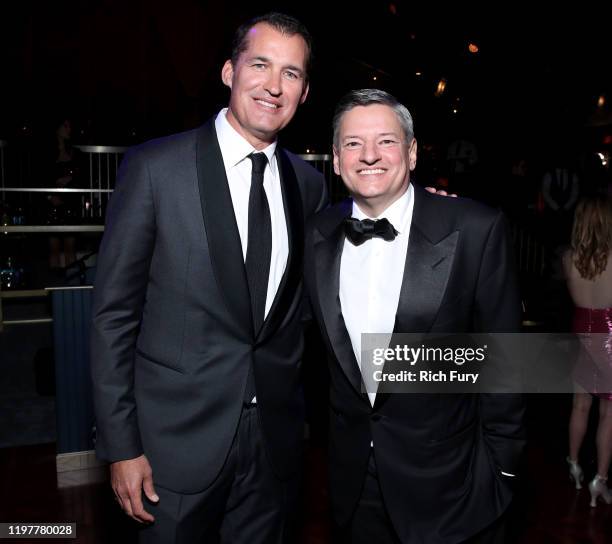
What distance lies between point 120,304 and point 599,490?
3233mm

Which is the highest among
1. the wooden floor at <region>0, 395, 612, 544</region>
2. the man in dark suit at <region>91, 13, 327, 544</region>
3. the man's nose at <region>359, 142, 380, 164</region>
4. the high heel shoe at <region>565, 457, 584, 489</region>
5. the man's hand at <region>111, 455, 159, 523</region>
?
the man's nose at <region>359, 142, 380, 164</region>

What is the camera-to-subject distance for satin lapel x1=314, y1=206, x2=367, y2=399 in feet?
5.44

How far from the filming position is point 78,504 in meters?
3.38

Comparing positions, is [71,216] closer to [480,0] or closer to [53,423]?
[53,423]

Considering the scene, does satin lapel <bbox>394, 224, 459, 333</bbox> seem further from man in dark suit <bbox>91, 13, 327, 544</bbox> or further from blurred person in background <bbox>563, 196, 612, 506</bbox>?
blurred person in background <bbox>563, 196, 612, 506</bbox>

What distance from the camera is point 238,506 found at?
1.76m

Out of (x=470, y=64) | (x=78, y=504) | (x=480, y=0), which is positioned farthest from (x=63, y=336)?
(x=470, y=64)

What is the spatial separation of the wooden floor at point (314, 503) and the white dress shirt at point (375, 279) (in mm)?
1794

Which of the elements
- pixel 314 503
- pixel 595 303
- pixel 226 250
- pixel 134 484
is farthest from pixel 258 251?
pixel 595 303

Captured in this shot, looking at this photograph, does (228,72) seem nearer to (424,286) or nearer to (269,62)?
(269,62)

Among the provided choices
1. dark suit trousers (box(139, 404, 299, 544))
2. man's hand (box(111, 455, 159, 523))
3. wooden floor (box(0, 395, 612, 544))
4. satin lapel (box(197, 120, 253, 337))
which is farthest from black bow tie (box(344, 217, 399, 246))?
wooden floor (box(0, 395, 612, 544))

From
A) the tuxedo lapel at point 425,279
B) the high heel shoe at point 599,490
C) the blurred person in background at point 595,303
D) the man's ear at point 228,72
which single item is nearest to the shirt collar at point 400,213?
the tuxedo lapel at point 425,279

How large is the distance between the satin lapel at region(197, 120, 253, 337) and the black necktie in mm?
50

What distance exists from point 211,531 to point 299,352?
1.97 ft
